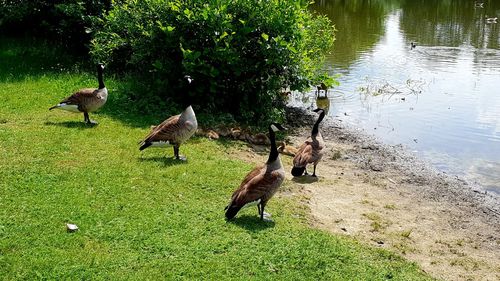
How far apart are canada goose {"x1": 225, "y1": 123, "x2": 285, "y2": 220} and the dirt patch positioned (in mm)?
1253

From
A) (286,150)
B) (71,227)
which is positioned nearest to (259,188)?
(71,227)

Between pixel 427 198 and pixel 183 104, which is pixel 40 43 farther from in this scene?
pixel 427 198

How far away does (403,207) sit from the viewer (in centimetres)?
1198

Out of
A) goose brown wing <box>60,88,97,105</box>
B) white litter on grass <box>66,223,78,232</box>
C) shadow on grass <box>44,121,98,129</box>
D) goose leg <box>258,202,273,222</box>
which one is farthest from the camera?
shadow on grass <box>44,121,98,129</box>

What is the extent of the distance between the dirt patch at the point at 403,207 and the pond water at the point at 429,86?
1111 mm

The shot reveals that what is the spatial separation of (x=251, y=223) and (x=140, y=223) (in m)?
1.87

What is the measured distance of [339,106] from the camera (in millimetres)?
20375

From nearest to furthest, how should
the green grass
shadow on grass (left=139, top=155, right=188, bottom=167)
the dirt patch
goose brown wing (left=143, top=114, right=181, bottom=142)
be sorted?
the green grass, the dirt patch, goose brown wing (left=143, top=114, right=181, bottom=142), shadow on grass (left=139, top=155, right=188, bottom=167)

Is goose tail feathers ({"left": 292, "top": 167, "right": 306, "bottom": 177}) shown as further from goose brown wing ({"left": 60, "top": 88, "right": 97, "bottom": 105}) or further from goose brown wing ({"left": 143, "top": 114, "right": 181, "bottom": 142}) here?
goose brown wing ({"left": 60, "top": 88, "right": 97, "bottom": 105})

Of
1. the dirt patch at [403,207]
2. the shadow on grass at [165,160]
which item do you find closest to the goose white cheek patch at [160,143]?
the shadow on grass at [165,160]

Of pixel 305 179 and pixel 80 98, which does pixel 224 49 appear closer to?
pixel 80 98

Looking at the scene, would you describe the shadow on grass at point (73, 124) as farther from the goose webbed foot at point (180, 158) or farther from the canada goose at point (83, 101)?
the goose webbed foot at point (180, 158)

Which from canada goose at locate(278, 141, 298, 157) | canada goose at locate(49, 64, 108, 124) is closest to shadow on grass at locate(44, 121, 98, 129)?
canada goose at locate(49, 64, 108, 124)

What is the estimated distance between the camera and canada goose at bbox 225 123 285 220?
9.12m
